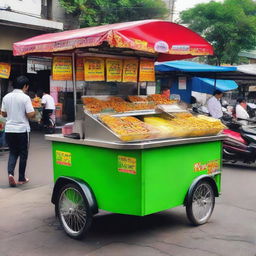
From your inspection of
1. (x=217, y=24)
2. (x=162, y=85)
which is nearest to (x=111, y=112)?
(x=162, y=85)

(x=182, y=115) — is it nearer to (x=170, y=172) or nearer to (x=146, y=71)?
(x=146, y=71)

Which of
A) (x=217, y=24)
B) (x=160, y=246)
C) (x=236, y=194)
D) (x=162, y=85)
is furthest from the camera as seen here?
(x=217, y=24)

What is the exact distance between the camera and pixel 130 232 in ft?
14.6

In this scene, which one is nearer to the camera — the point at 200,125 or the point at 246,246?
the point at 246,246

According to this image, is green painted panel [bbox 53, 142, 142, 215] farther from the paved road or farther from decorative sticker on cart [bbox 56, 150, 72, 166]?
the paved road

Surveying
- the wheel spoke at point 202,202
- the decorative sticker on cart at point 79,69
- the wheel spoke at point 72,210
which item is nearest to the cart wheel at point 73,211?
the wheel spoke at point 72,210

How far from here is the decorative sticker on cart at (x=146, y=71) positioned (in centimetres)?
543

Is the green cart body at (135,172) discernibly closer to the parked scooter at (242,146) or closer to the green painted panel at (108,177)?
the green painted panel at (108,177)

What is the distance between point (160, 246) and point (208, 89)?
1204 centimetres

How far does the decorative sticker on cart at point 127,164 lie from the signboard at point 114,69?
54.2 inches

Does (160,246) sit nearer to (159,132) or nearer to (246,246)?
(246,246)

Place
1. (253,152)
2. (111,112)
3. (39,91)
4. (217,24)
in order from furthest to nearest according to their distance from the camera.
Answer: (217,24) → (39,91) → (253,152) → (111,112)

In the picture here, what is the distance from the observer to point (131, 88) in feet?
18.7

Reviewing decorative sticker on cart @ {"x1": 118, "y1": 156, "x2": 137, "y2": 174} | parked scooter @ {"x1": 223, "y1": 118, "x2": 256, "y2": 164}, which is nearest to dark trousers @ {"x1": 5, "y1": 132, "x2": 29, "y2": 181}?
decorative sticker on cart @ {"x1": 118, "y1": 156, "x2": 137, "y2": 174}
